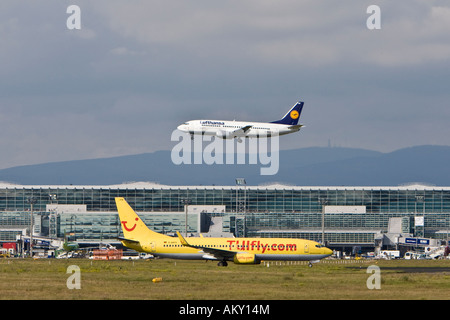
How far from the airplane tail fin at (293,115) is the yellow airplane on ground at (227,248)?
45253mm

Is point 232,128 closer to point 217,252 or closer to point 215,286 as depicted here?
point 217,252

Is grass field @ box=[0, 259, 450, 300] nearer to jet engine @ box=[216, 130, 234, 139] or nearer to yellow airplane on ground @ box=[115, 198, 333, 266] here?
yellow airplane on ground @ box=[115, 198, 333, 266]

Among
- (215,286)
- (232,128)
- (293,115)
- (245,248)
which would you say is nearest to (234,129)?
(232,128)

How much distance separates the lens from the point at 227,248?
98.6 metres

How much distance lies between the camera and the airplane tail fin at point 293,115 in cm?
14175

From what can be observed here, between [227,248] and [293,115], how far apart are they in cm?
5056

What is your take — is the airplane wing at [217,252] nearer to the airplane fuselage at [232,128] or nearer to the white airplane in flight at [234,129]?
the white airplane in flight at [234,129]

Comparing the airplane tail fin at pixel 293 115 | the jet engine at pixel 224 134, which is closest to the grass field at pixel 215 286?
the jet engine at pixel 224 134

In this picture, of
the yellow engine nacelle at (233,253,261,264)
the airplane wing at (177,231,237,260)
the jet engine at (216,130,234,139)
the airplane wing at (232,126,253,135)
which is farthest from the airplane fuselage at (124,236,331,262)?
the airplane wing at (232,126,253,135)

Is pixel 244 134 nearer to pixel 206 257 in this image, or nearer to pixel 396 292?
pixel 206 257

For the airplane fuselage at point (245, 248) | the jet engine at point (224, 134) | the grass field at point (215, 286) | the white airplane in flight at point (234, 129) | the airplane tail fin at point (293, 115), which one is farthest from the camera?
the airplane tail fin at point (293, 115)

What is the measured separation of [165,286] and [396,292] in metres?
18.2

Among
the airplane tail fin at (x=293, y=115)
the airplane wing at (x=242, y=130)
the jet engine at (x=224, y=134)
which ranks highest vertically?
the airplane tail fin at (x=293, y=115)
